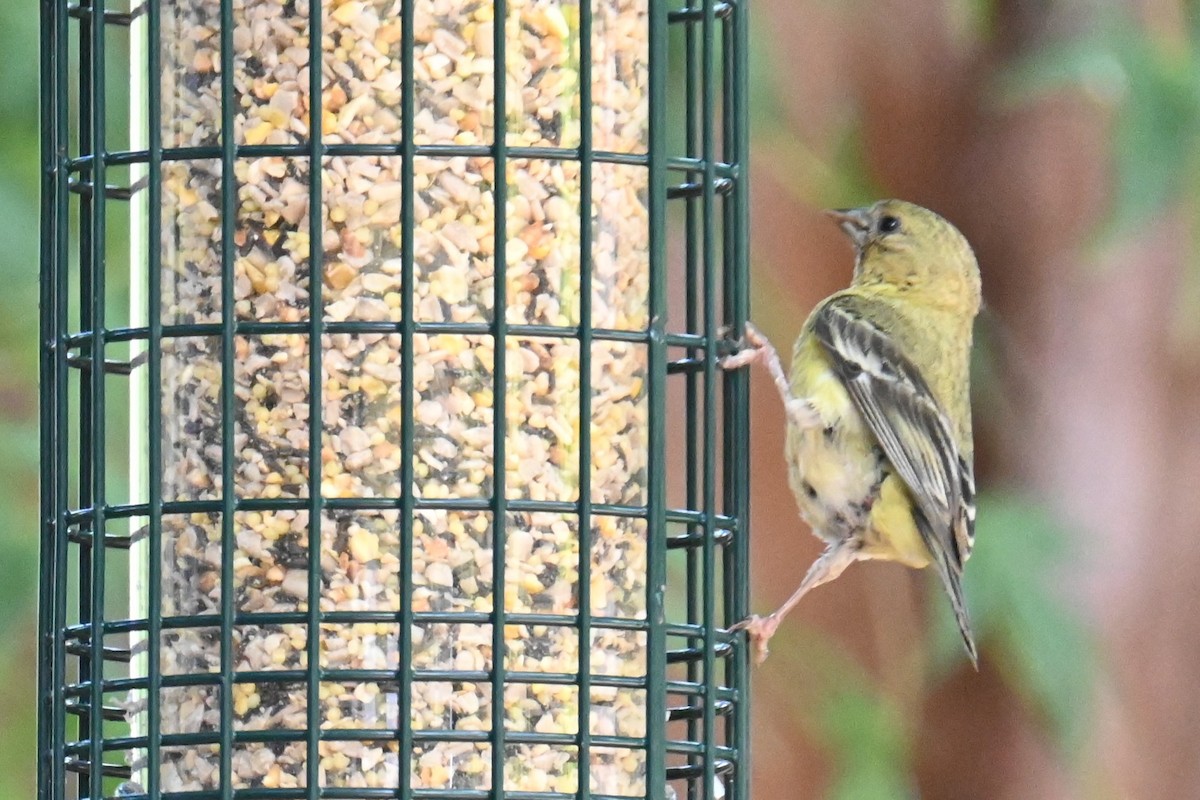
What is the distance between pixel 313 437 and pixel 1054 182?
4448 mm

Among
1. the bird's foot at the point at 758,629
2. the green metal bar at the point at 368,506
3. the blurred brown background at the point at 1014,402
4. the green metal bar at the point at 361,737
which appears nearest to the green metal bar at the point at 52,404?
the green metal bar at the point at 368,506

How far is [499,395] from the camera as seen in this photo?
405 centimetres

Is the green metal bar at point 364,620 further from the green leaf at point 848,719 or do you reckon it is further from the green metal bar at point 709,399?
the green leaf at point 848,719

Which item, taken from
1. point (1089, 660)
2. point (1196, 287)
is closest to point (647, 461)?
point (1089, 660)

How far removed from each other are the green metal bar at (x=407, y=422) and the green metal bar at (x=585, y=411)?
18cm

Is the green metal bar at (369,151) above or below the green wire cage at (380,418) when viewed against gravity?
above

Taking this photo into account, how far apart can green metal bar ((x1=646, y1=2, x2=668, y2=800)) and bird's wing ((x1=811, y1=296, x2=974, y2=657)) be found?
1.70 meters

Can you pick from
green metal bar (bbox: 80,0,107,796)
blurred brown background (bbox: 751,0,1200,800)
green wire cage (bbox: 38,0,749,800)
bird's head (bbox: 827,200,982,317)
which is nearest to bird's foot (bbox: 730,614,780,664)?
green wire cage (bbox: 38,0,749,800)

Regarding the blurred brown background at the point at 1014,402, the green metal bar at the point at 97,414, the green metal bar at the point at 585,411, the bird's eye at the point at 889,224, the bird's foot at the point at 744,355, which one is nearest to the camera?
the green metal bar at the point at 585,411

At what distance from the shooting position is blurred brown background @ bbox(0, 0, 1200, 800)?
7.42 m

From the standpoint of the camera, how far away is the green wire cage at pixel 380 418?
397 cm

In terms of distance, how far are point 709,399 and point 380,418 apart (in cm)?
65

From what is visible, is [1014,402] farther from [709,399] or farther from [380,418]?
[380,418]

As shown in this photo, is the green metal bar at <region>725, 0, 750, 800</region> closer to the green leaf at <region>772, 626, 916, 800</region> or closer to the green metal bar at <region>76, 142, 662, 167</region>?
the green metal bar at <region>76, 142, 662, 167</region>
